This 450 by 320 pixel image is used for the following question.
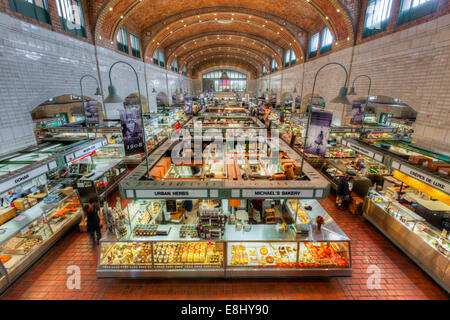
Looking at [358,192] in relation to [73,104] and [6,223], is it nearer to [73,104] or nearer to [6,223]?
[6,223]

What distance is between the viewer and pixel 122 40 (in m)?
17.1

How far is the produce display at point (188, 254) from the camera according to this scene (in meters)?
5.14

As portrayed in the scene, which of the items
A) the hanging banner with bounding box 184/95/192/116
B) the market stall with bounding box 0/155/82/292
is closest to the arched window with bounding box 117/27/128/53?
the hanging banner with bounding box 184/95/192/116

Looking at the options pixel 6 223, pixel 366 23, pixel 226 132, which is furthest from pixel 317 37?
pixel 6 223

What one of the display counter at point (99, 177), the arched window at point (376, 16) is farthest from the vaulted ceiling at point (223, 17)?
the display counter at point (99, 177)

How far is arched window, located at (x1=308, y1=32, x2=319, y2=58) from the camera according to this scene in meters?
19.6

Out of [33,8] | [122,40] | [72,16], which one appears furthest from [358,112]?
[122,40]

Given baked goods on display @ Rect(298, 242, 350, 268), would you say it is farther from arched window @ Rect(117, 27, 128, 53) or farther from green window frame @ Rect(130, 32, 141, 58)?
green window frame @ Rect(130, 32, 141, 58)

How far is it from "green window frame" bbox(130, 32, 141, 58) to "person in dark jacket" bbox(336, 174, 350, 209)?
1963cm

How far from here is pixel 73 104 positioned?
22422mm

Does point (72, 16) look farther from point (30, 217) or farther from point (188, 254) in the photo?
point (188, 254)

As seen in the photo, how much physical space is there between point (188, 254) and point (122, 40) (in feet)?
60.1

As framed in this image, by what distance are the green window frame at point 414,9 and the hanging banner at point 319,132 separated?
7.65 meters

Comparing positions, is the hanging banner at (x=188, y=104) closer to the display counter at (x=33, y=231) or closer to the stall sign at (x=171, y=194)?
the display counter at (x=33, y=231)
